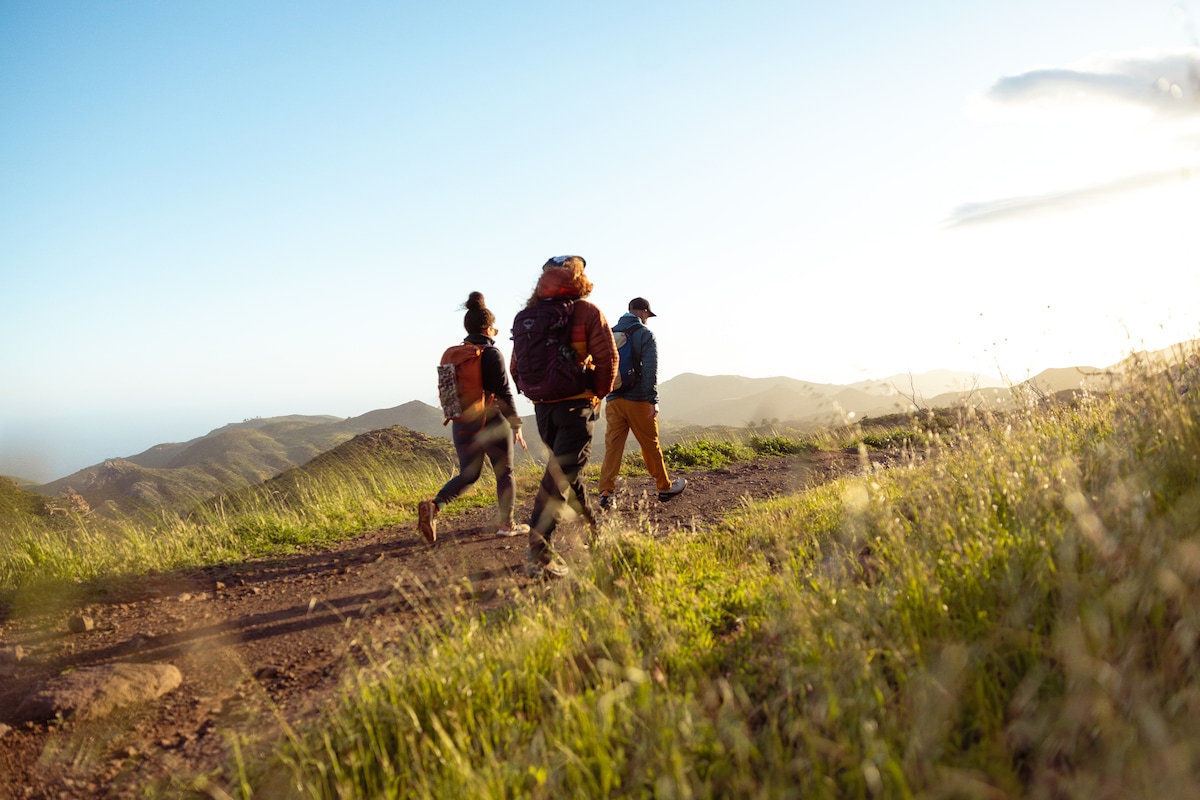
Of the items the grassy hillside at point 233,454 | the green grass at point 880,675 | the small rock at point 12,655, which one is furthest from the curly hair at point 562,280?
the grassy hillside at point 233,454

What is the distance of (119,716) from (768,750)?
3.42 metres

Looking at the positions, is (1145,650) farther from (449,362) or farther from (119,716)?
(449,362)

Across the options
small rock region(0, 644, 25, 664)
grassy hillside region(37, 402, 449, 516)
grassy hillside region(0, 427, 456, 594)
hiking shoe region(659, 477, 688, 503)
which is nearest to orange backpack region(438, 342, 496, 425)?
grassy hillside region(0, 427, 456, 594)

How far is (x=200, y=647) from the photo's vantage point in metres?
4.50

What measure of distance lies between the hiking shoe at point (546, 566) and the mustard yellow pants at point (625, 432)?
2.46 meters

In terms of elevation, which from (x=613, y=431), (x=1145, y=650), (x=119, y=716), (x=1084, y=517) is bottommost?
(x=119, y=716)

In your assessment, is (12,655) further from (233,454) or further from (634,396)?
(233,454)

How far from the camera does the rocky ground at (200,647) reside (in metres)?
3.22

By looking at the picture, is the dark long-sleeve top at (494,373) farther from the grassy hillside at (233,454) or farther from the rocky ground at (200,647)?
the grassy hillside at (233,454)

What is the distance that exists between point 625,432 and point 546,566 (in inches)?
113

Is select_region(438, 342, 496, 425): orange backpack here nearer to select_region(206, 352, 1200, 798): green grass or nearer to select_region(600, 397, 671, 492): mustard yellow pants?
select_region(600, 397, 671, 492): mustard yellow pants

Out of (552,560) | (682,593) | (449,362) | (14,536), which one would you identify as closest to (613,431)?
(449,362)

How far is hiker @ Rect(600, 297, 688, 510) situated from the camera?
757 cm

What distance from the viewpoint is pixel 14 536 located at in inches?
272
